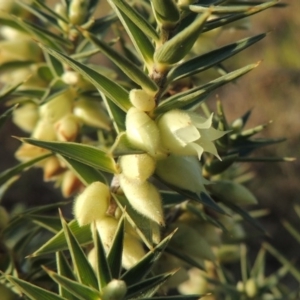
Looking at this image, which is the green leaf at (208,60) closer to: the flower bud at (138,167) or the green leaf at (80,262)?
the flower bud at (138,167)

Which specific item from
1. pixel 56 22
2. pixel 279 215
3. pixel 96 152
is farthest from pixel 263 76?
pixel 96 152

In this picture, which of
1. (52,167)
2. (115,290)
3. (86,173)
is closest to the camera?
(115,290)

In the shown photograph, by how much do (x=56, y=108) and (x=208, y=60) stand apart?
39cm

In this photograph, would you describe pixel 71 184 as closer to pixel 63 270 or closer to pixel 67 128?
pixel 67 128

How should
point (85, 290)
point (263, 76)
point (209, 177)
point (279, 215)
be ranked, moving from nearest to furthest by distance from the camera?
1. point (85, 290)
2. point (209, 177)
3. point (279, 215)
4. point (263, 76)

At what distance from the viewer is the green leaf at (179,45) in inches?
23.9

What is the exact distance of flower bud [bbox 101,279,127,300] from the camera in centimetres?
61

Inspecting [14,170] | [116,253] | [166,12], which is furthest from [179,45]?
[14,170]

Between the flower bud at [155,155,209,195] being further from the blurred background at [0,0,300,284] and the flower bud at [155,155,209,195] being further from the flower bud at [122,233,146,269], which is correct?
the blurred background at [0,0,300,284]

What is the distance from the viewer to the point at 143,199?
72 centimetres

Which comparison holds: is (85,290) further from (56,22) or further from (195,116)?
(56,22)

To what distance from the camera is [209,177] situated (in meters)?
1.00

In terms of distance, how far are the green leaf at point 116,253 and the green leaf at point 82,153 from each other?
88mm

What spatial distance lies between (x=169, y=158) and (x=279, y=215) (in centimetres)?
425
